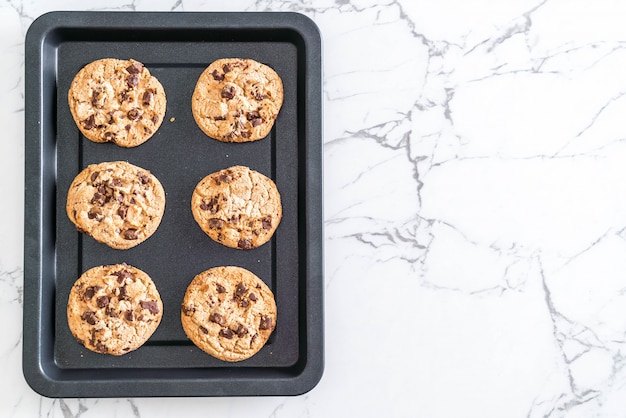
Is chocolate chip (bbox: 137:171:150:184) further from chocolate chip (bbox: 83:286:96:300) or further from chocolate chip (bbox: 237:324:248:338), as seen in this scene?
chocolate chip (bbox: 237:324:248:338)

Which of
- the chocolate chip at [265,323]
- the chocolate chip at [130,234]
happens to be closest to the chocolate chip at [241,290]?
the chocolate chip at [265,323]

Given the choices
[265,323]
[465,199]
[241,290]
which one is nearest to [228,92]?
[241,290]

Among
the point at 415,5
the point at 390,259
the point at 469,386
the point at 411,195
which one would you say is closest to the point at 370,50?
the point at 415,5

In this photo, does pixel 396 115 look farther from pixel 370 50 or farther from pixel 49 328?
pixel 49 328

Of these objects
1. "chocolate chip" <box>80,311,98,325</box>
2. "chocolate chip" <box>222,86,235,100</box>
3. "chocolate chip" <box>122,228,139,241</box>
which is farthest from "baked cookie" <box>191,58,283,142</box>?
"chocolate chip" <box>80,311,98,325</box>

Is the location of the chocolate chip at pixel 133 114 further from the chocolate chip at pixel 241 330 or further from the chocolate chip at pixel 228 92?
the chocolate chip at pixel 241 330
